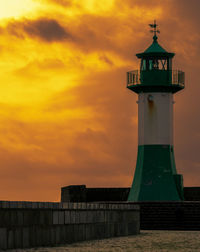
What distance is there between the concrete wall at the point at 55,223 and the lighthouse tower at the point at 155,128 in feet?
45.8

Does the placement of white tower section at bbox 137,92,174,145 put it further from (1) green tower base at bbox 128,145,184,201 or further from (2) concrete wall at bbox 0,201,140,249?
(2) concrete wall at bbox 0,201,140,249

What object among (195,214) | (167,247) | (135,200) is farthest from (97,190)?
(167,247)

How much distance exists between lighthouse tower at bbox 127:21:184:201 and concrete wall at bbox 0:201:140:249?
13949 mm

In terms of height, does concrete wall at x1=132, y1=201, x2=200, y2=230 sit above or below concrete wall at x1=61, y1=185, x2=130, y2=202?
below

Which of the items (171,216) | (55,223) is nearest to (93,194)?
(171,216)

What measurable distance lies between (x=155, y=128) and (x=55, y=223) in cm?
2172

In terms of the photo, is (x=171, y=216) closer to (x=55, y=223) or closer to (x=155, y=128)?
(x=155, y=128)

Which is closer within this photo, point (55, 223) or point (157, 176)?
point (55, 223)

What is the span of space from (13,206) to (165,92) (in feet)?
80.8

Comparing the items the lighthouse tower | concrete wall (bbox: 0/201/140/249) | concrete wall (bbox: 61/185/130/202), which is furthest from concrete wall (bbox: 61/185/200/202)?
concrete wall (bbox: 0/201/140/249)

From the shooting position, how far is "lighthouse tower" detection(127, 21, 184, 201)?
4112 centimetres

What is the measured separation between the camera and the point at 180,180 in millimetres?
41531

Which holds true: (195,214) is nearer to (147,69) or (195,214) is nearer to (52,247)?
(147,69)

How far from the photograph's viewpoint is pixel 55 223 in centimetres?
2048
